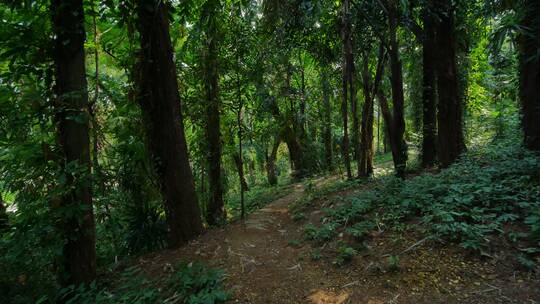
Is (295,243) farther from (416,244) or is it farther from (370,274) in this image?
(416,244)

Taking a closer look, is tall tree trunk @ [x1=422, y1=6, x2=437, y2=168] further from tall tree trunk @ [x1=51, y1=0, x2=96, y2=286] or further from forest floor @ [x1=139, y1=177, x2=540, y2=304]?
tall tree trunk @ [x1=51, y1=0, x2=96, y2=286]

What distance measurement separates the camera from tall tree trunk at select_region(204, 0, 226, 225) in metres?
6.70

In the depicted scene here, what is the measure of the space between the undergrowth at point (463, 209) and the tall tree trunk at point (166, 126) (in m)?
2.15

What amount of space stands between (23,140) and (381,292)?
181 inches

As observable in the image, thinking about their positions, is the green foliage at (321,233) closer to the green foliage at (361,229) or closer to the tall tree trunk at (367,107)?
the green foliage at (361,229)

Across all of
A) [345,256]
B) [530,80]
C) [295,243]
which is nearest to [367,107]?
[530,80]

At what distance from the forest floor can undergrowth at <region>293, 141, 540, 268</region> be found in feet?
0.61

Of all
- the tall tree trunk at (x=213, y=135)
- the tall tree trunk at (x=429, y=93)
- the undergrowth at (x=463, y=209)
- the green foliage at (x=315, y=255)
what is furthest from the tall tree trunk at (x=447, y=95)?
the tall tree trunk at (x=213, y=135)

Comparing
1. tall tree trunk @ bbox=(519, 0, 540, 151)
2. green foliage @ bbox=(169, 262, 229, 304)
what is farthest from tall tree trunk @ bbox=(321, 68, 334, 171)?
green foliage @ bbox=(169, 262, 229, 304)

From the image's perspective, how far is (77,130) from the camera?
13.2 feet

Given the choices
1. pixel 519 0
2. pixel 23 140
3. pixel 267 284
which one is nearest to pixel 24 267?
pixel 23 140

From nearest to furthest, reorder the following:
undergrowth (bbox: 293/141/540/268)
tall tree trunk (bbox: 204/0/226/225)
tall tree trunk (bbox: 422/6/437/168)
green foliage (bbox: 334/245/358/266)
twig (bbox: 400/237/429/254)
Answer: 1. undergrowth (bbox: 293/141/540/268)
2. twig (bbox: 400/237/429/254)
3. green foliage (bbox: 334/245/358/266)
4. tall tree trunk (bbox: 204/0/226/225)
5. tall tree trunk (bbox: 422/6/437/168)

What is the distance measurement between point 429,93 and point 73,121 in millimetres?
7641

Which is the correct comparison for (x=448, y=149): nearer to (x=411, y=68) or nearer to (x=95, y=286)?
(x=411, y=68)
